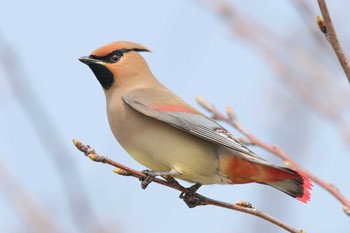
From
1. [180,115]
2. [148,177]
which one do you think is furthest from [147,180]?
[180,115]

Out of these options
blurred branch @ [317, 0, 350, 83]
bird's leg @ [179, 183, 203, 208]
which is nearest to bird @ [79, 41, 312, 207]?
bird's leg @ [179, 183, 203, 208]

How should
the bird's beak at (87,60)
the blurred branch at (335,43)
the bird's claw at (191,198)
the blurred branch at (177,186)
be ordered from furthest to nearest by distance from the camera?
1. the bird's beak at (87,60)
2. the bird's claw at (191,198)
3. the blurred branch at (177,186)
4. the blurred branch at (335,43)

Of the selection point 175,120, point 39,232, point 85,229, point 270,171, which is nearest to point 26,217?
point 39,232

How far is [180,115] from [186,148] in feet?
0.76

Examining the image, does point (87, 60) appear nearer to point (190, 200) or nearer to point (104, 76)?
point (104, 76)

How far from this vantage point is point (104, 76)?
4184 millimetres

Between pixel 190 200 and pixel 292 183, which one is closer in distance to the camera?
pixel 190 200

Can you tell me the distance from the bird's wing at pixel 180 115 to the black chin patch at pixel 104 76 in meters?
0.19

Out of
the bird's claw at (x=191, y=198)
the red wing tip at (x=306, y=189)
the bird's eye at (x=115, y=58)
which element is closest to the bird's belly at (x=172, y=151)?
the bird's claw at (x=191, y=198)

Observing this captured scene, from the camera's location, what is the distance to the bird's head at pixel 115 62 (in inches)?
162

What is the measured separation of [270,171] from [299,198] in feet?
0.81

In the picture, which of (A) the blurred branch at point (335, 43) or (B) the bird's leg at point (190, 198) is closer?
(A) the blurred branch at point (335, 43)

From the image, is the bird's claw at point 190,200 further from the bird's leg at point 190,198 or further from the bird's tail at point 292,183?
the bird's tail at point 292,183

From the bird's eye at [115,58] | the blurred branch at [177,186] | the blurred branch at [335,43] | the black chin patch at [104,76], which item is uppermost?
the blurred branch at [335,43]
